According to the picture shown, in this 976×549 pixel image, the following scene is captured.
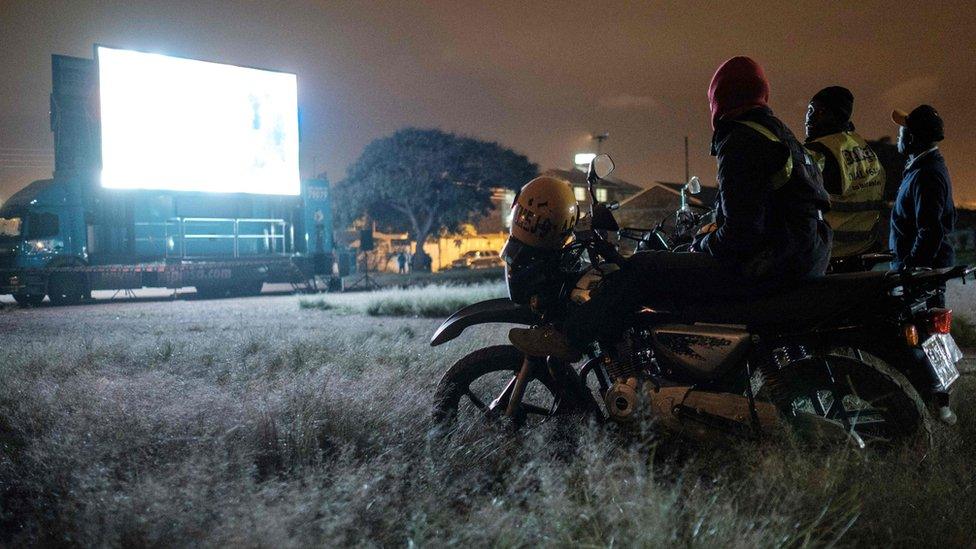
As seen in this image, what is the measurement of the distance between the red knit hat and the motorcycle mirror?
1.57 ft

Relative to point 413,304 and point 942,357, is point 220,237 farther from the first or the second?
point 942,357

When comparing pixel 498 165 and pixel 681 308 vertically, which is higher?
pixel 498 165

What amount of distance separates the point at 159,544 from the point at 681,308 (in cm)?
223

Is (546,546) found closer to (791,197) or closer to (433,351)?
(791,197)

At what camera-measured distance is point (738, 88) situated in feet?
9.64

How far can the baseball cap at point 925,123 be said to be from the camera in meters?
4.47

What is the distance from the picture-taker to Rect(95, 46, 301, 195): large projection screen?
16.8 metres

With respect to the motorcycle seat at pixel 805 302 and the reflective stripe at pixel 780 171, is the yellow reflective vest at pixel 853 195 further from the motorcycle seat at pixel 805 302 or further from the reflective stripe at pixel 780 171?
the reflective stripe at pixel 780 171

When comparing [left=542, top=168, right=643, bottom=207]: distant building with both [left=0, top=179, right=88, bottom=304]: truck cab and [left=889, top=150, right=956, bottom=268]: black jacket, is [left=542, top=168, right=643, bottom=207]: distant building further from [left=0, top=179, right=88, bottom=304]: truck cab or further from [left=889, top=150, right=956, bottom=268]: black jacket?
[left=889, top=150, right=956, bottom=268]: black jacket

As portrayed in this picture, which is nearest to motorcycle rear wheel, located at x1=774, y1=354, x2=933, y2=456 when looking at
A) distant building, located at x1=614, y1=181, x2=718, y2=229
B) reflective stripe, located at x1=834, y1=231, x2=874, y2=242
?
reflective stripe, located at x1=834, y1=231, x2=874, y2=242

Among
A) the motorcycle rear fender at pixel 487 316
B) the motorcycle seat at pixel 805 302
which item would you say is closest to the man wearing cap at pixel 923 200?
the motorcycle seat at pixel 805 302

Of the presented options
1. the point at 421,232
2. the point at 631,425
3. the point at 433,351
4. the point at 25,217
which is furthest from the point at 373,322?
the point at 421,232

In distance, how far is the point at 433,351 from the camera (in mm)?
6359

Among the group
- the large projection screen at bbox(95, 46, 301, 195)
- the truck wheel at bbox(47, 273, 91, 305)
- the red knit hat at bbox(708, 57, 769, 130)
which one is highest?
the large projection screen at bbox(95, 46, 301, 195)
